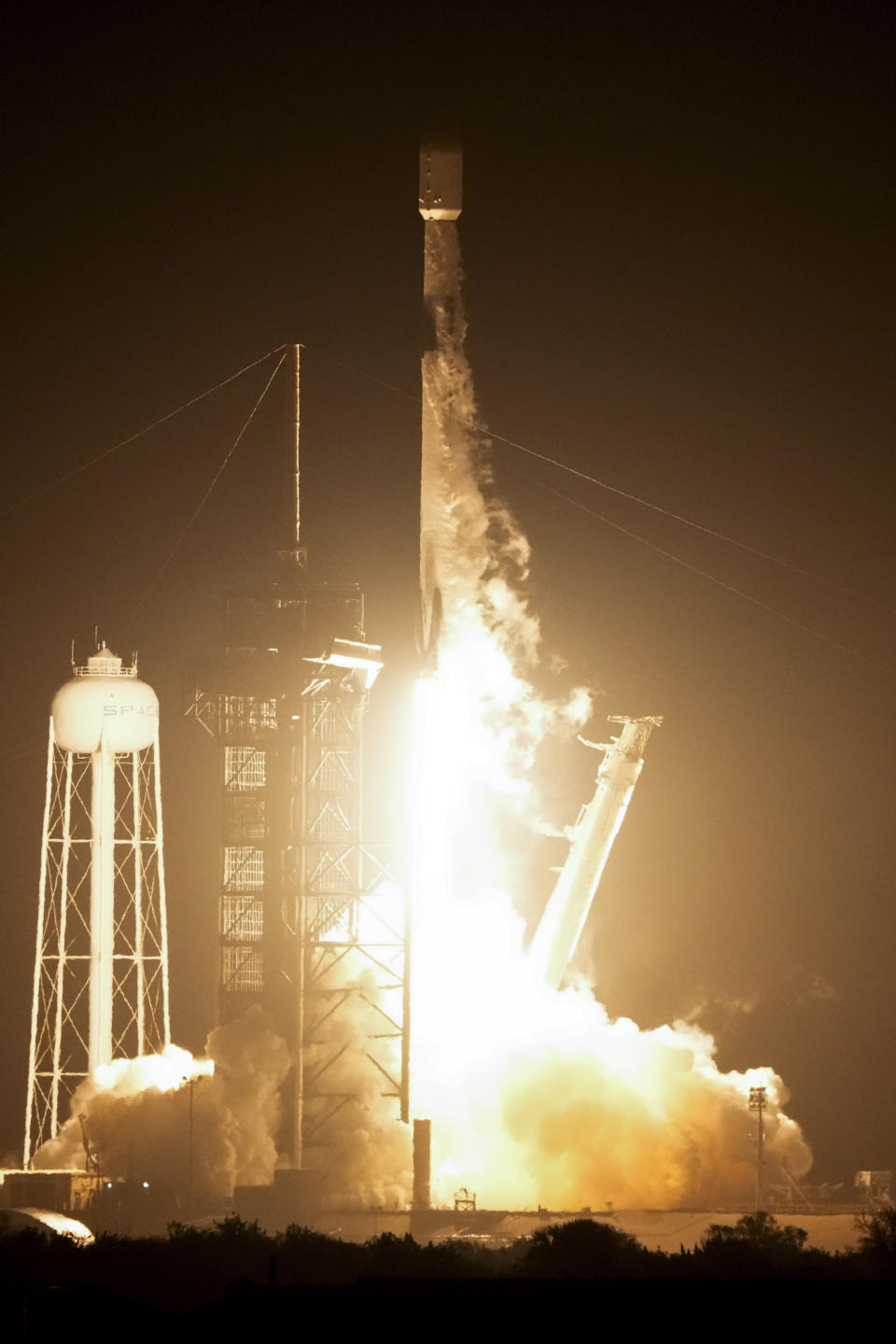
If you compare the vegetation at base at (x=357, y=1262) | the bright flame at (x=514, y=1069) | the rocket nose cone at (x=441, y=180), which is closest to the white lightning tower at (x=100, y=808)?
the bright flame at (x=514, y=1069)

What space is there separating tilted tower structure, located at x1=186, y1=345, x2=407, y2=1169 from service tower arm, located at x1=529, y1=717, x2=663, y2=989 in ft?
12.6

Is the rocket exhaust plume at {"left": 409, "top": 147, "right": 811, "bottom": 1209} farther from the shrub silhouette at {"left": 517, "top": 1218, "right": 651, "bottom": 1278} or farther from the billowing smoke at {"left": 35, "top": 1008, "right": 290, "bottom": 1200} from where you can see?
the shrub silhouette at {"left": 517, "top": 1218, "right": 651, "bottom": 1278}

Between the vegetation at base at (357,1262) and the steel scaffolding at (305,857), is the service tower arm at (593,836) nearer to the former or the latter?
the steel scaffolding at (305,857)

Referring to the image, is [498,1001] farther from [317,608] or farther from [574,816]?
[317,608]

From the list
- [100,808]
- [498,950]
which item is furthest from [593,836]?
[100,808]

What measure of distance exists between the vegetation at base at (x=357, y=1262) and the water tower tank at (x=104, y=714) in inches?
780

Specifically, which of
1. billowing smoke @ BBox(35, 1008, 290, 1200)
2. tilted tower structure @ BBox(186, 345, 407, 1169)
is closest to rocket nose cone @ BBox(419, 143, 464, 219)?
tilted tower structure @ BBox(186, 345, 407, 1169)

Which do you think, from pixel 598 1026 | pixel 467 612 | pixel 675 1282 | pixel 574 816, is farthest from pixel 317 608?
pixel 675 1282

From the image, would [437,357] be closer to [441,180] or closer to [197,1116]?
[441,180]

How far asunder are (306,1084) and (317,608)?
11.5 meters

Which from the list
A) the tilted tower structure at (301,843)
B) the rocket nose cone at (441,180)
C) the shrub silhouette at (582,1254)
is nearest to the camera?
the shrub silhouette at (582,1254)

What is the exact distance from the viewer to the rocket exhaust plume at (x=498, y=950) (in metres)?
60.2

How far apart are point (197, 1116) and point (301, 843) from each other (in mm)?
6923

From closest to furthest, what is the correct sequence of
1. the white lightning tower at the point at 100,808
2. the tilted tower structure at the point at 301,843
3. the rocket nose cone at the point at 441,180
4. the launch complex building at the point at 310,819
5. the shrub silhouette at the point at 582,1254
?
the shrub silhouette at the point at 582,1254
the rocket nose cone at the point at 441,180
the launch complex building at the point at 310,819
the tilted tower structure at the point at 301,843
the white lightning tower at the point at 100,808
